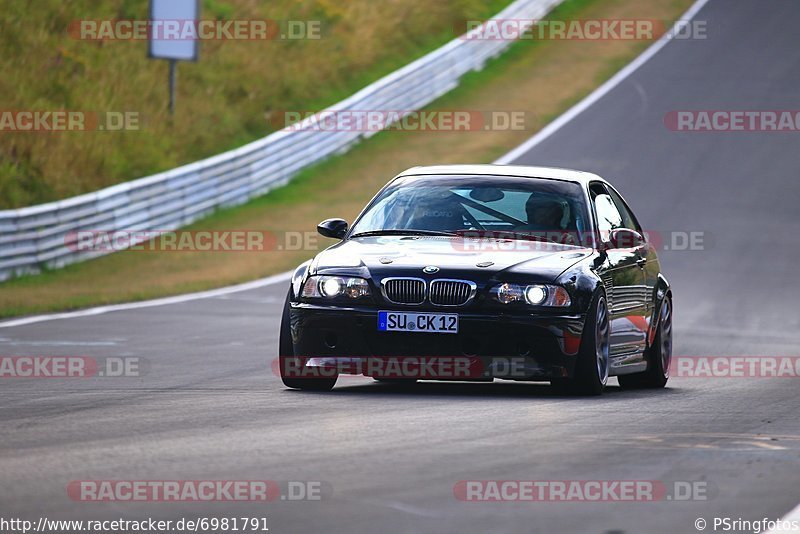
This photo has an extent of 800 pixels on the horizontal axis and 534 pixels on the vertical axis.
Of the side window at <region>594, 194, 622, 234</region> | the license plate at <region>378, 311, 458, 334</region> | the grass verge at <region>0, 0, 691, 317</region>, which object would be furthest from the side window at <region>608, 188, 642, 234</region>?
the grass verge at <region>0, 0, 691, 317</region>

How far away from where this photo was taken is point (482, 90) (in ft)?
111

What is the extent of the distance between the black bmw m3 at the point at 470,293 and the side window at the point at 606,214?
0.34 feet

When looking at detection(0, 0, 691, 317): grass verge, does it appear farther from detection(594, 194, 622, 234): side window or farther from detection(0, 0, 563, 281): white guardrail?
detection(594, 194, 622, 234): side window

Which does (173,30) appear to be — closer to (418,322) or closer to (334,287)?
(334,287)

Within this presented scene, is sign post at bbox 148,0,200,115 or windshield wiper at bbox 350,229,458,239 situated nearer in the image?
windshield wiper at bbox 350,229,458,239

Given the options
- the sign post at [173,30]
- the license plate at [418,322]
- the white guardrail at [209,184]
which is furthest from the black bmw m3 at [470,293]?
the sign post at [173,30]

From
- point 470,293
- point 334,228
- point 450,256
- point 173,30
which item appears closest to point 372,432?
point 470,293

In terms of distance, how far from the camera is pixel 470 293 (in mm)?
9148

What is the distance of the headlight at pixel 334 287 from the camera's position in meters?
9.27

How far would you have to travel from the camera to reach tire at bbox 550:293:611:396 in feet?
30.7

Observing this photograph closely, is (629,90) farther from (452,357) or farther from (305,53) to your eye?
(452,357)

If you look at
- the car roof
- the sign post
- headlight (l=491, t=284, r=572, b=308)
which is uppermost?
the sign post

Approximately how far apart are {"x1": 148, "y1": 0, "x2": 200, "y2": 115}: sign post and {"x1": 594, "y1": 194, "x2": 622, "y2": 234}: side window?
1686cm

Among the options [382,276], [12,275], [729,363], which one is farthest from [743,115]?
[382,276]
